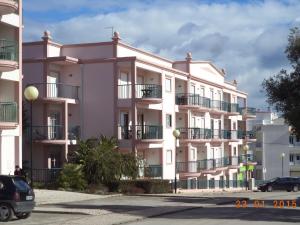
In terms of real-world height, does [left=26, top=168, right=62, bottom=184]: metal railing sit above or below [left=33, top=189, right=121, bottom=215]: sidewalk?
above

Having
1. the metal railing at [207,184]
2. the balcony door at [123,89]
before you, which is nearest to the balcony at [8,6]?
the balcony door at [123,89]

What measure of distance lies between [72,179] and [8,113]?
6.74 metres

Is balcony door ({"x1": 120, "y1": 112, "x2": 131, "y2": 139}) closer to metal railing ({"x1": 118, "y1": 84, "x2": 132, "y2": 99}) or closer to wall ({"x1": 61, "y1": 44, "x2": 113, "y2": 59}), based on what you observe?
metal railing ({"x1": 118, "y1": 84, "x2": 132, "y2": 99})

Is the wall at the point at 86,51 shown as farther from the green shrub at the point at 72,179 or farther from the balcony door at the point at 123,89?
the green shrub at the point at 72,179

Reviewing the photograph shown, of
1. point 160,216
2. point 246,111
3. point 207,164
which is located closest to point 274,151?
point 246,111

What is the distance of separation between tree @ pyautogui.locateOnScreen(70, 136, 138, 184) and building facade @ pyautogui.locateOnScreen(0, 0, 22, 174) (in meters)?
5.95

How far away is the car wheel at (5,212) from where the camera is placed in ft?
66.2

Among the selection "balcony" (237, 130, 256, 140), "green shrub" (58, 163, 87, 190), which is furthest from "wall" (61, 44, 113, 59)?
"balcony" (237, 130, 256, 140)

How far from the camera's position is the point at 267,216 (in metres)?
23.4

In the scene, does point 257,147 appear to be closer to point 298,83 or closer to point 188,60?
point 188,60

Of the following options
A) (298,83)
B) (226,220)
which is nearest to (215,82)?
(298,83)

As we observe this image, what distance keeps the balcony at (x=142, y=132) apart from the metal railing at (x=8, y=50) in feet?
43.6

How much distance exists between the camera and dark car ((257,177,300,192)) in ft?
177

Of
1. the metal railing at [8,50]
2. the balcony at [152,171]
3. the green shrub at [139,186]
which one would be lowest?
the green shrub at [139,186]
